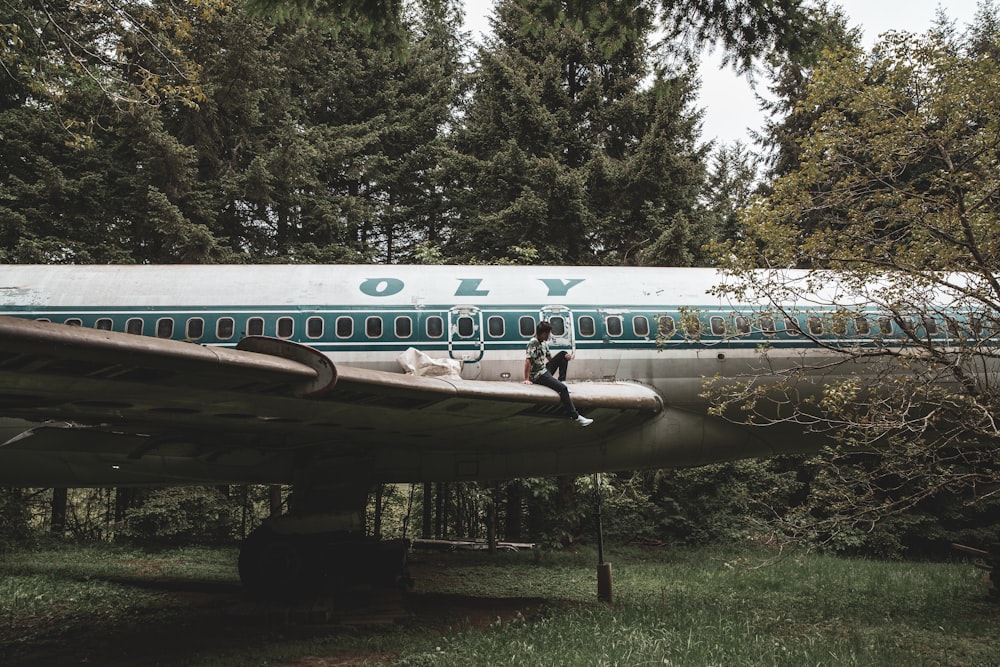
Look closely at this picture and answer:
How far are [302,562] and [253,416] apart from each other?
3769mm

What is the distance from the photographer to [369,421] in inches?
277

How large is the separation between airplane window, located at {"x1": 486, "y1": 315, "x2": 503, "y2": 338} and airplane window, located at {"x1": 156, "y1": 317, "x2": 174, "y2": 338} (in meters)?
4.14

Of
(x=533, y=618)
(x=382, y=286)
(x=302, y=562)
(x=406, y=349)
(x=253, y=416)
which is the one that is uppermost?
(x=382, y=286)

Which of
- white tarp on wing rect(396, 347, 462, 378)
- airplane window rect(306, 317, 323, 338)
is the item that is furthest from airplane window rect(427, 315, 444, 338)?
airplane window rect(306, 317, 323, 338)

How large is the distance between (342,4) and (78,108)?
13.6m

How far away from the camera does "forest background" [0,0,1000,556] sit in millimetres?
16688

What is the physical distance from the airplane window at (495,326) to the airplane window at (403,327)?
1052 millimetres

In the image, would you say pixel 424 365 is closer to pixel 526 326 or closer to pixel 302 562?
pixel 526 326

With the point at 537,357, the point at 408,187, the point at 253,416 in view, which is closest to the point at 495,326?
the point at 537,357

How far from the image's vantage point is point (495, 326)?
31.0ft

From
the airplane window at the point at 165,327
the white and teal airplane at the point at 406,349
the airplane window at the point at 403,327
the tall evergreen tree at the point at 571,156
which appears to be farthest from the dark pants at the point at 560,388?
the tall evergreen tree at the point at 571,156

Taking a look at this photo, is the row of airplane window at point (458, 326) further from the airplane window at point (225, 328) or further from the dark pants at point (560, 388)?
the dark pants at point (560, 388)

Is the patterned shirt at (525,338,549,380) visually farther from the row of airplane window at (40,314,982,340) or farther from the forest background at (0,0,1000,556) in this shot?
the forest background at (0,0,1000,556)

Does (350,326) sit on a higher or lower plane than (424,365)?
higher
